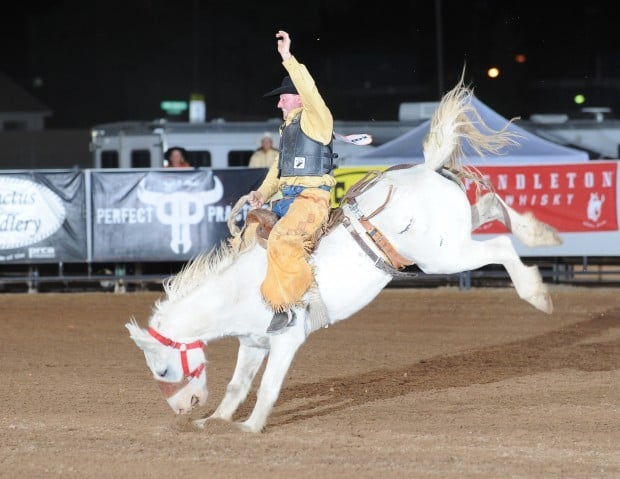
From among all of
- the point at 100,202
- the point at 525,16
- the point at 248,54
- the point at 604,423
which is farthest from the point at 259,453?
the point at 248,54

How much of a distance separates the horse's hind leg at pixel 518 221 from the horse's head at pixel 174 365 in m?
2.39

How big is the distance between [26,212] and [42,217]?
25 centimetres

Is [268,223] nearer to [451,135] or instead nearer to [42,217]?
[451,135]

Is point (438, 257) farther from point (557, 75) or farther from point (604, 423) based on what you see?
point (557, 75)

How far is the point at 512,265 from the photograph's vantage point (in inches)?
315

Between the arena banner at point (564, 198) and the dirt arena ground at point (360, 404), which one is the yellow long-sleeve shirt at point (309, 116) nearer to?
the dirt arena ground at point (360, 404)

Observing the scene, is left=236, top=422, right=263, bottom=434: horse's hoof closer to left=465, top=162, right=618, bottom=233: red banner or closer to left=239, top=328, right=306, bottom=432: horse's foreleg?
left=239, top=328, right=306, bottom=432: horse's foreleg

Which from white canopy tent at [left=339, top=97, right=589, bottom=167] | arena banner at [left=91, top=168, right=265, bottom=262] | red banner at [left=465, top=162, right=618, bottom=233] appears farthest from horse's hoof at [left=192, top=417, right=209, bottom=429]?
white canopy tent at [left=339, top=97, right=589, bottom=167]

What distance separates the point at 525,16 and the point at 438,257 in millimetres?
44524

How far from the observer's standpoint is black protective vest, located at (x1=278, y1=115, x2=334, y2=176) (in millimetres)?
7598

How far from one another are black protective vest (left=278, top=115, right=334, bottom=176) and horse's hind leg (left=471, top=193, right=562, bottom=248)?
4.55ft

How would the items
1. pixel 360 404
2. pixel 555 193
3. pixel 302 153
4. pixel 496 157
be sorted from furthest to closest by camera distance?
pixel 496 157
pixel 555 193
pixel 360 404
pixel 302 153

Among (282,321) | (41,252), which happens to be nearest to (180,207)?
(41,252)

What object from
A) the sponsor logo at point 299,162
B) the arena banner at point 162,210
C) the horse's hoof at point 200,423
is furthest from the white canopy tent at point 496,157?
the horse's hoof at point 200,423
